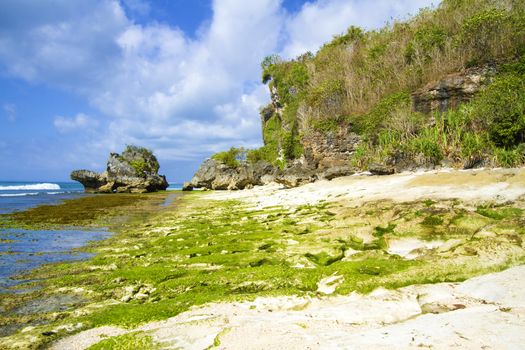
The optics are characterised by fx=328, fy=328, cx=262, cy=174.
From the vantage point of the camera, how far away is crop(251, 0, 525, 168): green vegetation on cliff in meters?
18.5

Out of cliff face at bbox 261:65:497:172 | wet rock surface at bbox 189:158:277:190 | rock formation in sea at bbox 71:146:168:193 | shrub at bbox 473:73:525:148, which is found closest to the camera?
shrub at bbox 473:73:525:148

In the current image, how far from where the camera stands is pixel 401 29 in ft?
115

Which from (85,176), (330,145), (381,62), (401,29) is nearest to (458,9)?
(401,29)

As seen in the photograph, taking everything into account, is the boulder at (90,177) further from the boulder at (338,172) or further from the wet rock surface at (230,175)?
the boulder at (338,172)

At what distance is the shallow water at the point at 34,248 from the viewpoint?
8.20 m

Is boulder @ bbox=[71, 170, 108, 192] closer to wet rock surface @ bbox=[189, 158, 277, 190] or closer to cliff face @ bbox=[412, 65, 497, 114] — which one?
wet rock surface @ bbox=[189, 158, 277, 190]

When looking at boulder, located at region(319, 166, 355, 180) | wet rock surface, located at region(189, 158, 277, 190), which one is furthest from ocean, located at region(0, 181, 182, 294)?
wet rock surface, located at region(189, 158, 277, 190)

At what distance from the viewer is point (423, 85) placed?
2734cm

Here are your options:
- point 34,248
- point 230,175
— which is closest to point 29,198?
point 230,175

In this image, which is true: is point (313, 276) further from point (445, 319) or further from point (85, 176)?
point (85, 176)

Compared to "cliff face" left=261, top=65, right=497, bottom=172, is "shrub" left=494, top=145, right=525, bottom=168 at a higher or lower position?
lower

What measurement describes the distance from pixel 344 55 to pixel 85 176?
141ft

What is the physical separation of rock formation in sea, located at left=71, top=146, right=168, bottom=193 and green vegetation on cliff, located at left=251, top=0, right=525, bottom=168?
81.1 ft

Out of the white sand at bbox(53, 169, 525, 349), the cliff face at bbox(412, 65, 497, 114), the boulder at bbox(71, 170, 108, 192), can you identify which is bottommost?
the white sand at bbox(53, 169, 525, 349)
